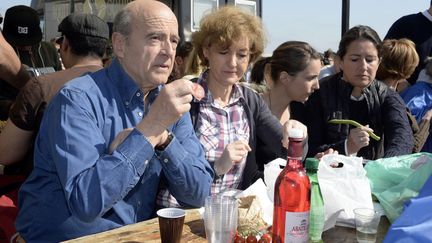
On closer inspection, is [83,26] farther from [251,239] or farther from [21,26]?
[251,239]

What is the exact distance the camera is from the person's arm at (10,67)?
264 centimetres

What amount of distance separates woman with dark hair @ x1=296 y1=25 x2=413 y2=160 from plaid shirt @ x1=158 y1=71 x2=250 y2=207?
0.75 metres

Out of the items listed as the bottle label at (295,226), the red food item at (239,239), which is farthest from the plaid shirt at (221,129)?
the bottle label at (295,226)

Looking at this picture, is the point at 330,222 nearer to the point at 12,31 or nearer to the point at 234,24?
the point at 234,24

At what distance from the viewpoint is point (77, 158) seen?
58.4 inches

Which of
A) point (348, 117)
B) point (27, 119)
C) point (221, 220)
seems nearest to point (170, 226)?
point (221, 220)

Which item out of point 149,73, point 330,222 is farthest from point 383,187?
point 149,73

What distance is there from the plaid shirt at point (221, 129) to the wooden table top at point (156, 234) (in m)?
0.63

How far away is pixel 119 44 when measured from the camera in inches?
72.6

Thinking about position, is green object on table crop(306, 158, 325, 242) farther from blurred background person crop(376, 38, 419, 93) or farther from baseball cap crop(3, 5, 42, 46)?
baseball cap crop(3, 5, 42, 46)

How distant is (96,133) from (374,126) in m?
2.07

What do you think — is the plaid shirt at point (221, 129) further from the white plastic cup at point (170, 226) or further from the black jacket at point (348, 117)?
the white plastic cup at point (170, 226)

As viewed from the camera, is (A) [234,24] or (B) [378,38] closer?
(A) [234,24]

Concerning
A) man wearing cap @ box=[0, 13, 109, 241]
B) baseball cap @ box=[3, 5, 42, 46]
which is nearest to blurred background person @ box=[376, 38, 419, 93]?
man wearing cap @ box=[0, 13, 109, 241]
